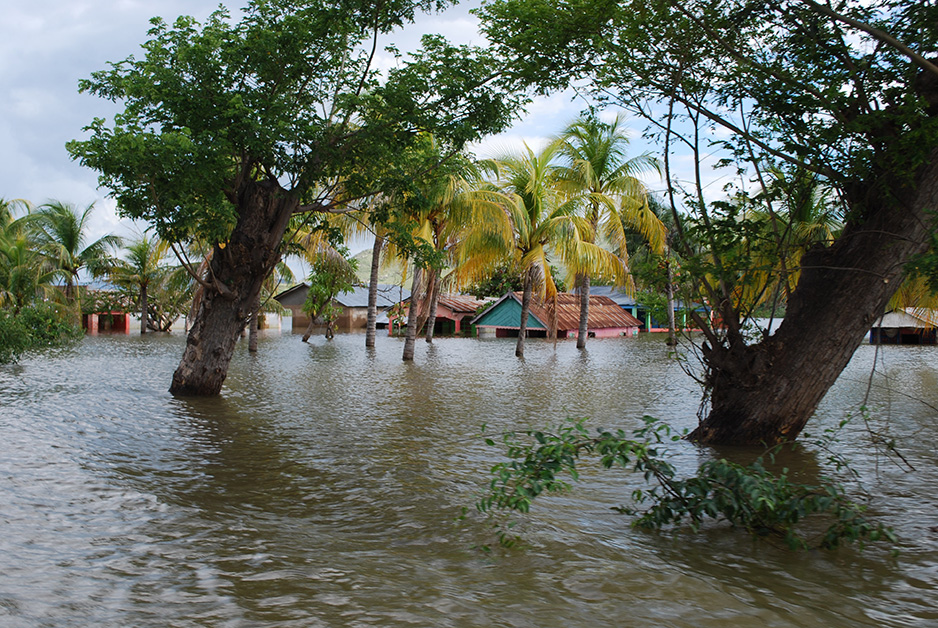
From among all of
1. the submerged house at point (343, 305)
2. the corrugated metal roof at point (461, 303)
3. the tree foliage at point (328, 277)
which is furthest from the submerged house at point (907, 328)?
the submerged house at point (343, 305)

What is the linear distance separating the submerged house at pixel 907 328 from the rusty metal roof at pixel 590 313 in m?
11.7

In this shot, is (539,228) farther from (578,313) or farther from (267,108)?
(267,108)

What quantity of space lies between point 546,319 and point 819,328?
2770 cm

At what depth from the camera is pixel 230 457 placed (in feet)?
21.7

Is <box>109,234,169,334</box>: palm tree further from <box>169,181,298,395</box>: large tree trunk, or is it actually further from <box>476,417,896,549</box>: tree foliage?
<box>476,417,896,549</box>: tree foliage

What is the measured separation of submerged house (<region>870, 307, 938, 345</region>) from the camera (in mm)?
A: 29831

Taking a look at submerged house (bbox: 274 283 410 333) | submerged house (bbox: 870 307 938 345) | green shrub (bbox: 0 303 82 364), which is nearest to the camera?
green shrub (bbox: 0 303 82 364)

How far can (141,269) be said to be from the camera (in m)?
33.0

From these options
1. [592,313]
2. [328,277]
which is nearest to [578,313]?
[592,313]

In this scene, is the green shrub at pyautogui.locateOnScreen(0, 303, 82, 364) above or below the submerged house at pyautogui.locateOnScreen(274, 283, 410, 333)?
below

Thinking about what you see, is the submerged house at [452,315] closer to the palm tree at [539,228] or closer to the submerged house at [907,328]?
the palm tree at [539,228]

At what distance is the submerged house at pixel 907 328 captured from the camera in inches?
1174

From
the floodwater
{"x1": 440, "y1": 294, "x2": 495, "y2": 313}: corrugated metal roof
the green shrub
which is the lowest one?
the floodwater

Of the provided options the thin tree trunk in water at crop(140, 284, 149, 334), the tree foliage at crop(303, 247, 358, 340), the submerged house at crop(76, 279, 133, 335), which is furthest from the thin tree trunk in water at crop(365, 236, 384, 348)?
the submerged house at crop(76, 279, 133, 335)
